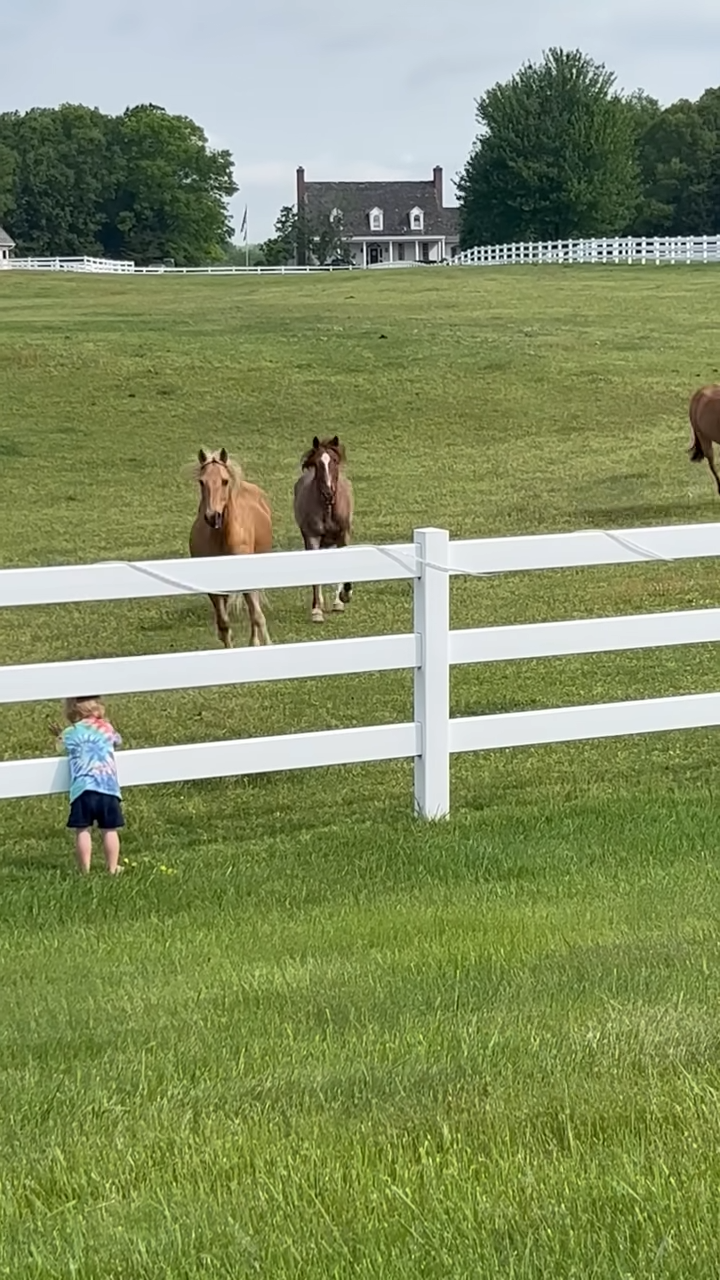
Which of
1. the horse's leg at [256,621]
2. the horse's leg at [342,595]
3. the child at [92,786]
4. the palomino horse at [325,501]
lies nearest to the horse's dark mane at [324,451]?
the palomino horse at [325,501]

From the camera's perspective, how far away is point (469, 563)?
7.86 m

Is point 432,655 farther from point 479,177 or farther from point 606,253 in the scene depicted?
point 479,177

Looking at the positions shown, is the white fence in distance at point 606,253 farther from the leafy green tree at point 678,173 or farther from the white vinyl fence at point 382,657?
the white vinyl fence at point 382,657

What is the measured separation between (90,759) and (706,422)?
51.4ft

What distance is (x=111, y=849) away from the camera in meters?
7.14

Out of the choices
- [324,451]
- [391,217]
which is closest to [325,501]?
[324,451]

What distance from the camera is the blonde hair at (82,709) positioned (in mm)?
7270

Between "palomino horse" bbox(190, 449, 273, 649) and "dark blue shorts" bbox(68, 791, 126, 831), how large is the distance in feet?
18.4

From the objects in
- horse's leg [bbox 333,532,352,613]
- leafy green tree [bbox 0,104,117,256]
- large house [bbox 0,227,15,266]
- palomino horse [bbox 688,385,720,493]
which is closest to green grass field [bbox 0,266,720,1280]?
horse's leg [bbox 333,532,352,613]

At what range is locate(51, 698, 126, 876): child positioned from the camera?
23.1 feet

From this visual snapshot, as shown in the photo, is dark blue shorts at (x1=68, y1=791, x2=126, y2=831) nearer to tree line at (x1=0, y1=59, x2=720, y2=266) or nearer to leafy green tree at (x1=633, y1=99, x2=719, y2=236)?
tree line at (x1=0, y1=59, x2=720, y2=266)

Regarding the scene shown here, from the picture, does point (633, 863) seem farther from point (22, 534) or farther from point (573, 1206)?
point (22, 534)

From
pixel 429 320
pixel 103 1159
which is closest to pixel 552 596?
pixel 103 1159

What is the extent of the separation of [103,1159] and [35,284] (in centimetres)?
5690
